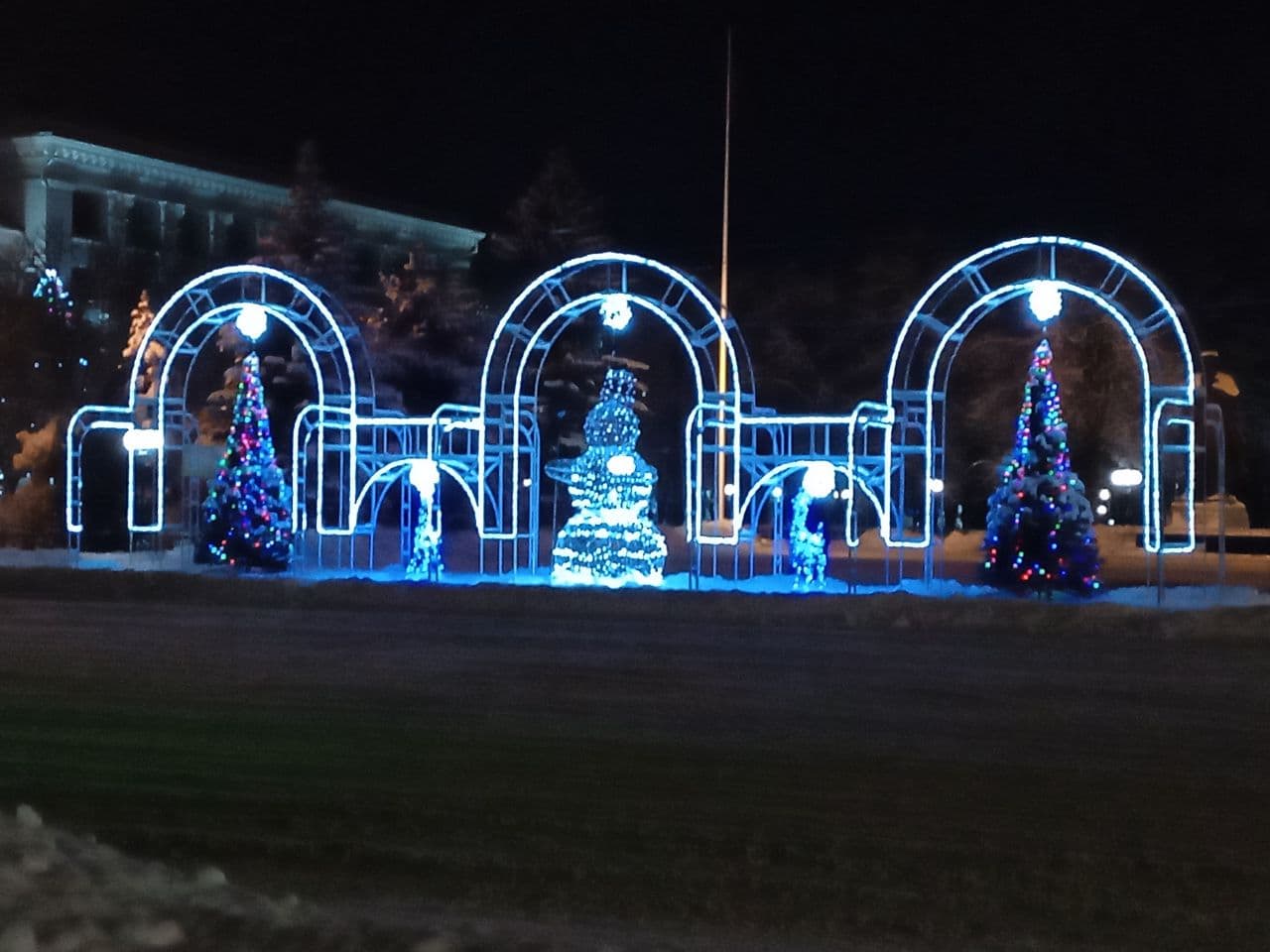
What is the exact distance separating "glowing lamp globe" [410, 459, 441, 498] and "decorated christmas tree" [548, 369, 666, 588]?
2.80 metres

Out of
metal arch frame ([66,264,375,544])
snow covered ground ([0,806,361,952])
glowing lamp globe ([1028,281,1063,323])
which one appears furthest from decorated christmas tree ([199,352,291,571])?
snow covered ground ([0,806,361,952])

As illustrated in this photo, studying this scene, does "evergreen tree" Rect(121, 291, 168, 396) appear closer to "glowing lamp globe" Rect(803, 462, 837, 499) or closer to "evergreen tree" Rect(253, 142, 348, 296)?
"evergreen tree" Rect(253, 142, 348, 296)

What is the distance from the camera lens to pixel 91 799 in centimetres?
972

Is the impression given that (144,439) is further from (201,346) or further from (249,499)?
(249,499)

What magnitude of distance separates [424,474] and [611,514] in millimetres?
3634

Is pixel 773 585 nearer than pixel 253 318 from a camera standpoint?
Yes

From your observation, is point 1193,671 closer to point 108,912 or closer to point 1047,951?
Result: point 1047,951

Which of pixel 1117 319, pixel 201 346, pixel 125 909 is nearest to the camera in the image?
pixel 125 909

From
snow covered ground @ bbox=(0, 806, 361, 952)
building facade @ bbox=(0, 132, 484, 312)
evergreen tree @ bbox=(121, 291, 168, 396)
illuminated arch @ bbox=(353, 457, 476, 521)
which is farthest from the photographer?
building facade @ bbox=(0, 132, 484, 312)

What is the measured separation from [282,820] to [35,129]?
176 feet

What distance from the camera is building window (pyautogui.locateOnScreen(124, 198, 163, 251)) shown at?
2361 inches

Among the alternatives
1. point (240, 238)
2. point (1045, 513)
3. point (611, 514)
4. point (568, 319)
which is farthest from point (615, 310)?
point (240, 238)

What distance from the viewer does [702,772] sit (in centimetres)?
1052

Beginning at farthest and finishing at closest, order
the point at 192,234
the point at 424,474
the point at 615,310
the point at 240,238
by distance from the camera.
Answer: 1. the point at 240,238
2. the point at 192,234
3. the point at 424,474
4. the point at 615,310
